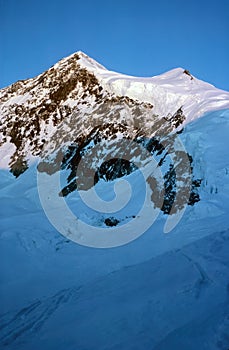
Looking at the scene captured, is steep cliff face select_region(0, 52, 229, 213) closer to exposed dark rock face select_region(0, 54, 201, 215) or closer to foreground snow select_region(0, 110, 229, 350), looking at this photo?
exposed dark rock face select_region(0, 54, 201, 215)

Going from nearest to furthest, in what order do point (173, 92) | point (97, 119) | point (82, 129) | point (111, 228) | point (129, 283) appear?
point (129, 283), point (111, 228), point (82, 129), point (97, 119), point (173, 92)

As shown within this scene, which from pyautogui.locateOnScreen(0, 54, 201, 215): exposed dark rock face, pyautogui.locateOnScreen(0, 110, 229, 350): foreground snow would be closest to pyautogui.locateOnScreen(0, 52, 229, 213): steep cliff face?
pyautogui.locateOnScreen(0, 54, 201, 215): exposed dark rock face

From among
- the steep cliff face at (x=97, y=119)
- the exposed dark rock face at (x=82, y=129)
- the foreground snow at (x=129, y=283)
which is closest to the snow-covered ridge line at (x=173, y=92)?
the steep cliff face at (x=97, y=119)

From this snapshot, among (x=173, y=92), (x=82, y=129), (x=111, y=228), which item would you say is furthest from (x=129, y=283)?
(x=173, y=92)

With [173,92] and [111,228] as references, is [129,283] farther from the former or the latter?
[173,92]

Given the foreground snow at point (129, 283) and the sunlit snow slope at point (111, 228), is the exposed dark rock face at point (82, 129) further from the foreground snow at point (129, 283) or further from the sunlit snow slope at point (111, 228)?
the foreground snow at point (129, 283)

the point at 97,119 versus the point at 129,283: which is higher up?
the point at 97,119

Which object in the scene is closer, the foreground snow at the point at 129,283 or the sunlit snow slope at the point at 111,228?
the foreground snow at the point at 129,283

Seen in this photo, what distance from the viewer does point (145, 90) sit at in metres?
35.6

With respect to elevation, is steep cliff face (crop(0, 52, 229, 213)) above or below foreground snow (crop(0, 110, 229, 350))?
A: above

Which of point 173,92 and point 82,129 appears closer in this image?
point 82,129

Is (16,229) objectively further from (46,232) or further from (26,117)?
(26,117)

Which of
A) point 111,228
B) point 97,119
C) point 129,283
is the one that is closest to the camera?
point 129,283

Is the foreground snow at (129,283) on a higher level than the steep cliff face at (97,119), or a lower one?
lower
